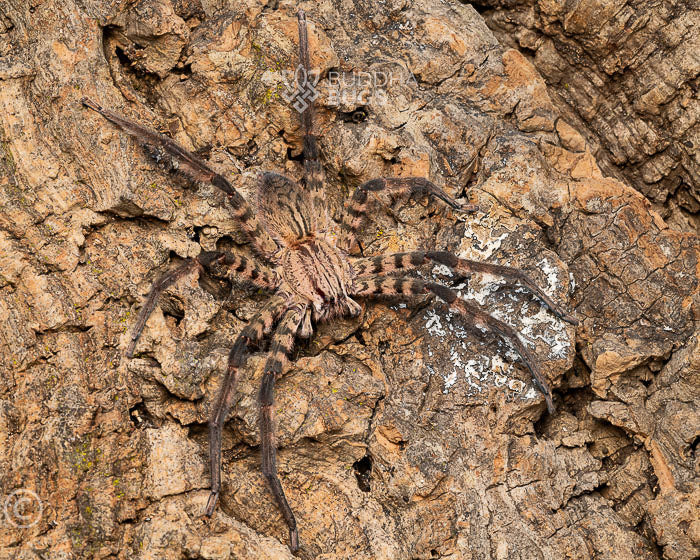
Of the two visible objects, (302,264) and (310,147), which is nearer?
(310,147)

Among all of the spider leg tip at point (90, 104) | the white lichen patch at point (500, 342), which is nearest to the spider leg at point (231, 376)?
the white lichen patch at point (500, 342)

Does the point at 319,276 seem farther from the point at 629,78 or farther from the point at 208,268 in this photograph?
the point at 629,78

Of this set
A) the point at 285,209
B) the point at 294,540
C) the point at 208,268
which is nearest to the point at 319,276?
the point at 285,209

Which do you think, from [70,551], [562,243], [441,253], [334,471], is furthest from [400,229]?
[70,551]

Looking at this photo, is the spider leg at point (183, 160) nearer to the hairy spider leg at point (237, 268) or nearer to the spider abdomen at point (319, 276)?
the hairy spider leg at point (237, 268)

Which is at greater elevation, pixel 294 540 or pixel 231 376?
pixel 231 376

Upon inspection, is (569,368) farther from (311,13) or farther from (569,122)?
(311,13)
